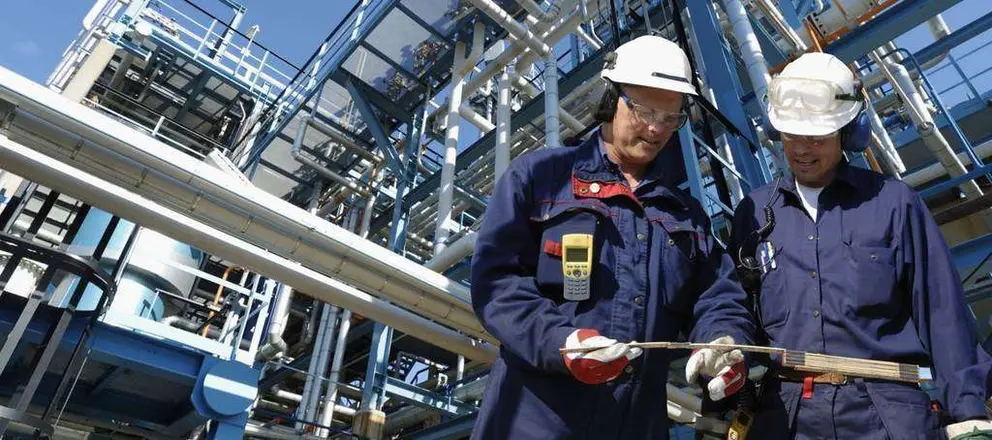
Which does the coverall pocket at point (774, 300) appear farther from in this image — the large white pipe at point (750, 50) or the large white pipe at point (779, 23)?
the large white pipe at point (779, 23)

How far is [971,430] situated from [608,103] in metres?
1.48

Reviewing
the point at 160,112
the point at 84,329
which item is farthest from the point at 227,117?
the point at 84,329

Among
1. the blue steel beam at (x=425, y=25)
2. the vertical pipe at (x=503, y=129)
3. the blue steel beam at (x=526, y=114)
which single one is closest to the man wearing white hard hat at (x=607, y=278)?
the vertical pipe at (x=503, y=129)

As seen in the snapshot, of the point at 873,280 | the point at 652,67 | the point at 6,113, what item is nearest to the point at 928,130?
the point at 873,280

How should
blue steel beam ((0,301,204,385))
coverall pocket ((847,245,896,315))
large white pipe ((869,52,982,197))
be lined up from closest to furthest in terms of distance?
coverall pocket ((847,245,896,315)) → blue steel beam ((0,301,204,385)) → large white pipe ((869,52,982,197))

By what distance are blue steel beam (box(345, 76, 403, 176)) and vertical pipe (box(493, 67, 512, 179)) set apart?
2.58 metres

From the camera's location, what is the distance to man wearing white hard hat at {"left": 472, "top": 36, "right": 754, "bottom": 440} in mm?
1845

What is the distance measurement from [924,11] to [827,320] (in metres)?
4.72

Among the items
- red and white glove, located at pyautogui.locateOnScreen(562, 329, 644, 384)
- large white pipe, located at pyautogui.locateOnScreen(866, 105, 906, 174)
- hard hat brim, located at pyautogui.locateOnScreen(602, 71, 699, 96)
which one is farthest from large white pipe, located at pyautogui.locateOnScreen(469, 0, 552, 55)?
red and white glove, located at pyautogui.locateOnScreen(562, 329, 644, 384)

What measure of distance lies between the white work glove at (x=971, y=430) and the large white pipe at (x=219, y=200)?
149 inches

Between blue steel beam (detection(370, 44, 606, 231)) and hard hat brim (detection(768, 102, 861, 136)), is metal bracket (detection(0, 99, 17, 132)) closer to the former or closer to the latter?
hard hat brim (detection(768, 102, 861, 136))

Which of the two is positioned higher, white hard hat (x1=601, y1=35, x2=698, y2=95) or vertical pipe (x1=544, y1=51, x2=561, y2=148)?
vertical pipe (x1=544, y1=51, x2=561, y2=148)

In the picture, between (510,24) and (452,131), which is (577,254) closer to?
(510,24)

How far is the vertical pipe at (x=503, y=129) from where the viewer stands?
792cm
